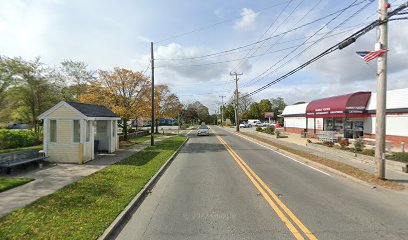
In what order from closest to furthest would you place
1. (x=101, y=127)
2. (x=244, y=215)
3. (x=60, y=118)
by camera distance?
(x=244, y=215) → (x=60, y=118) → (x=101, y=127)

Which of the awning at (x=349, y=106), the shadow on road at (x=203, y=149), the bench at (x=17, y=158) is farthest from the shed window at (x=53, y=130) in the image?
the awning at (x=349, y=106)

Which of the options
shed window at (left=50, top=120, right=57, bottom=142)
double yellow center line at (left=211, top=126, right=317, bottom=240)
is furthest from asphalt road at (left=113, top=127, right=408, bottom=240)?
shed window at (left=50, top=120, right=57, bottom=142)

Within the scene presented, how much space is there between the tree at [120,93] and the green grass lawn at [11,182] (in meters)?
13.6

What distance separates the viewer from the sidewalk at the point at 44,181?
6923 millimetres

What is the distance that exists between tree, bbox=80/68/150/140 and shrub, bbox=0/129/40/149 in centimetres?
534

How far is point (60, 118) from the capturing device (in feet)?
45.0

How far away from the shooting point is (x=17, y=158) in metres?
11.3

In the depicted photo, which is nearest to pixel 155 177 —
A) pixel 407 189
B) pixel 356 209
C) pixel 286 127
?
pixel 356 209

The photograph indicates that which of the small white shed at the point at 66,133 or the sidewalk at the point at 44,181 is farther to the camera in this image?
the small white shed at the point at 66,133

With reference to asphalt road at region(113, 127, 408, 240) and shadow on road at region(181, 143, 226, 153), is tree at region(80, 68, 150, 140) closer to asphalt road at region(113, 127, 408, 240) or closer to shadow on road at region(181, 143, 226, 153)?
shadow on road at region(181, 143, 226, 153)

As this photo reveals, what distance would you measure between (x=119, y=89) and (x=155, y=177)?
1542cm

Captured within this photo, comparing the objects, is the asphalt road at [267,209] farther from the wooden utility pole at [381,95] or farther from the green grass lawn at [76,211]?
the wooden utility pole at [381,95]

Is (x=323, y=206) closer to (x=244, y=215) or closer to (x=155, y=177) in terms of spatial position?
(x=244, y=215)

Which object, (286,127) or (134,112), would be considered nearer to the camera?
(134,112)
